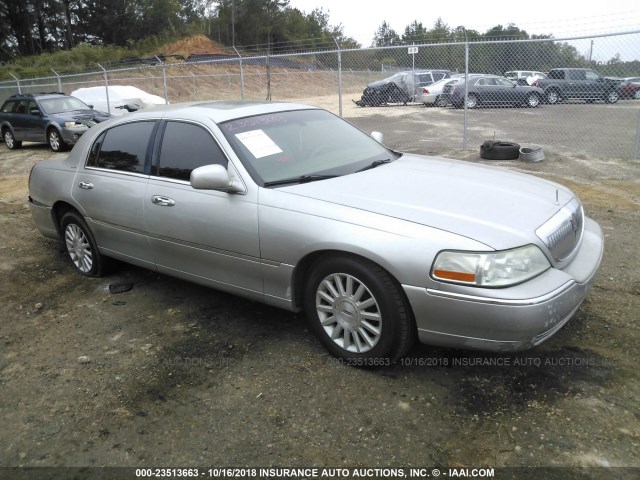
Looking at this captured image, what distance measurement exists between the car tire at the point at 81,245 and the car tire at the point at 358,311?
244 cm

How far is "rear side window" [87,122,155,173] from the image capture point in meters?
4.22

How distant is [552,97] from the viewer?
17656 millimetres

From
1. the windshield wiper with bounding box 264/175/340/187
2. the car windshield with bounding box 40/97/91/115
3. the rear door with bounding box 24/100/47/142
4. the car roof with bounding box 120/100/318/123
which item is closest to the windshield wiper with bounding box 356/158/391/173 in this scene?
the windshield wiper with bounding box 264/175/340/187

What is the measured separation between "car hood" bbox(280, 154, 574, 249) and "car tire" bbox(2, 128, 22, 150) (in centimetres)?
1487

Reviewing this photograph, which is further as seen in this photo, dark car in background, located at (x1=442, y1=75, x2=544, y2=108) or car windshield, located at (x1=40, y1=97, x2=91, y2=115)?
dark car in background, located at (x1=442, y1=75, x2=544, y2=108)

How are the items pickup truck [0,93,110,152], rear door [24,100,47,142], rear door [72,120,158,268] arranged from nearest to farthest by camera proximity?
1. rear door [72,120,158,268]
2. pickup truck [0,93,110,152]
3. rear door [24,100,47,142]

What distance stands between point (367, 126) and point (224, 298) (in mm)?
12742

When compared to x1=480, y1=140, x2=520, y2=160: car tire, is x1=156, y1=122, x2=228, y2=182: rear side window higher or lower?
higher

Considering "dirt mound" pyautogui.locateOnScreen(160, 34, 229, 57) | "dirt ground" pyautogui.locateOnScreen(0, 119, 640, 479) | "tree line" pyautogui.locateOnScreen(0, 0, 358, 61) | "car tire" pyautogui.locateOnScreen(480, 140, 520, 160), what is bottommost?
"dirt ground" pyautogui.locateOnScreen(0, 119, 640, 479)

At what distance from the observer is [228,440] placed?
8.74 ft

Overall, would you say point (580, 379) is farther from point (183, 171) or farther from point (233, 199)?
point (183, 171)

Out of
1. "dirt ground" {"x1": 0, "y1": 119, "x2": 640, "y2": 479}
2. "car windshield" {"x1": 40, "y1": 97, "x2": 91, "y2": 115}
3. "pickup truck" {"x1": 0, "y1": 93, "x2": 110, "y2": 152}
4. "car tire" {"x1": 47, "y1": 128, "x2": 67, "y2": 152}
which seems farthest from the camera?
"car windshield" {"x1": 40, "y1": 97, "x2": 91, "y2": 115}

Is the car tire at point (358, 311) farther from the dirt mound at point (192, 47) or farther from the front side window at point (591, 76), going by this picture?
the dirt mound at point (192, 47)

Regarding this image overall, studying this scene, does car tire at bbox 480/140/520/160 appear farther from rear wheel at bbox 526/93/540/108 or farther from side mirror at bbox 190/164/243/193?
rear wheel at bbox 526/93/540/108
